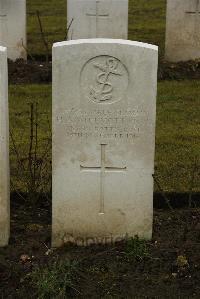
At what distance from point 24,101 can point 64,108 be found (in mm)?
4352

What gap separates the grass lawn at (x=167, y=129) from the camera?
6707 mm

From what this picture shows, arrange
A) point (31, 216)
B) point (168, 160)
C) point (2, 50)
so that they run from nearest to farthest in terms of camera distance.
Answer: point (2, 50) → point (31, 216) → point (168, 160)

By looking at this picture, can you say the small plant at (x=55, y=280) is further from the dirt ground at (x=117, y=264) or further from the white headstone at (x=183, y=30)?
the white headstone at (x=183, y=30)

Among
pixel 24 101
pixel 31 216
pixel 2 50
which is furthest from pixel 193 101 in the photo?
pixel 2 50

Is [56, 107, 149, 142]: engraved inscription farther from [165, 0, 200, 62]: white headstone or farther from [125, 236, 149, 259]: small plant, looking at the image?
[165, 0, 200, 62]: white headstone

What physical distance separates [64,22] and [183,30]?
3.80 m

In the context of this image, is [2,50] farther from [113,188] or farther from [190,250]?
[190,250]

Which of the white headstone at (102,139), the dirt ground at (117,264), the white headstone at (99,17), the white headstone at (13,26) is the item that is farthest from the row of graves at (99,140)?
the white headstone at (13,26)

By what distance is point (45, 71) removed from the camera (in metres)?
10.5

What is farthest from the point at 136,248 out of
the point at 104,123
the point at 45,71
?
the point at 45,71

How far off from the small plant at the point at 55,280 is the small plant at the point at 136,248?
43 cm

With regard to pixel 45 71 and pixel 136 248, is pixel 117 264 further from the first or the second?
pixel 45 71

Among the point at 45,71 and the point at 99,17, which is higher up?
the point at 99,17

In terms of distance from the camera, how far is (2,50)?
199 inches
